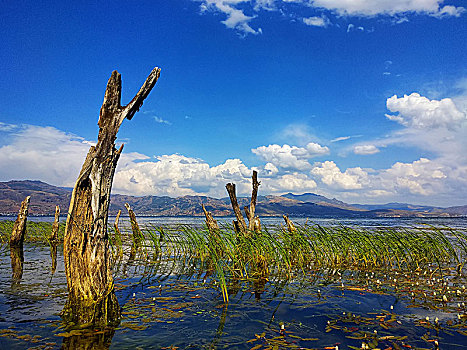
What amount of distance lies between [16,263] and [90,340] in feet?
29.8

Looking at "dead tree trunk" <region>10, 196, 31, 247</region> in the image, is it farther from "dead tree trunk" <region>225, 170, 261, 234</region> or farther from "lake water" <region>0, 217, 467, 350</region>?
"dead tree trunk" <region>225, 170, 261, 234</region>

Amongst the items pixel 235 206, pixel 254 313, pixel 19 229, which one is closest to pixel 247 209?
pixel 235 206

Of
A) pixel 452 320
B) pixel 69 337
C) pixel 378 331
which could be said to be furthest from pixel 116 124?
pixel 452 320

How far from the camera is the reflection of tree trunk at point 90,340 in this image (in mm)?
4320

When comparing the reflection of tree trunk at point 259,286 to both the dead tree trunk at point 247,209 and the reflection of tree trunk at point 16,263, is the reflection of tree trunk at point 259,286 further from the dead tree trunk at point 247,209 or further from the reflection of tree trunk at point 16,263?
the reflection of tree trunk at point 16,263

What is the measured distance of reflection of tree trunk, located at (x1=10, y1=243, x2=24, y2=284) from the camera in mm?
8884

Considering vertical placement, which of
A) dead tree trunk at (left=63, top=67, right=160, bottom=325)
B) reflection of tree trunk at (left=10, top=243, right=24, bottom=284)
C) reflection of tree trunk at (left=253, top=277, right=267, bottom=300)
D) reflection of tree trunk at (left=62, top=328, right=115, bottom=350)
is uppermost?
dead tree trunk at (left=63, top=67, right=160, bottom=325)

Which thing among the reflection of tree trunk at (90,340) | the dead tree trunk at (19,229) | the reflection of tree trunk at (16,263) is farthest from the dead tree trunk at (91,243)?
the dead tree trunk at (19,229)

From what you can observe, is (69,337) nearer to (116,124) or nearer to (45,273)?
(116,124)

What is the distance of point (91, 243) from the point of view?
511 centimetres

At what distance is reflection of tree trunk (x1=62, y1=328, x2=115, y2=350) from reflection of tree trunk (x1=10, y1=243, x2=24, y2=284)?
16.7ft

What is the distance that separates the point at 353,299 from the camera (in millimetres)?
6738

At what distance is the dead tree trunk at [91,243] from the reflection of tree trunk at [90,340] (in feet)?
0.99

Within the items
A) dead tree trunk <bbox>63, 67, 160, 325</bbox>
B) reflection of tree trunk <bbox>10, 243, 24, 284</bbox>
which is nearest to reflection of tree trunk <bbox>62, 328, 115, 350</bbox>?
dead tree trunk <bbox>63, 67, 160, 325</bbox>
